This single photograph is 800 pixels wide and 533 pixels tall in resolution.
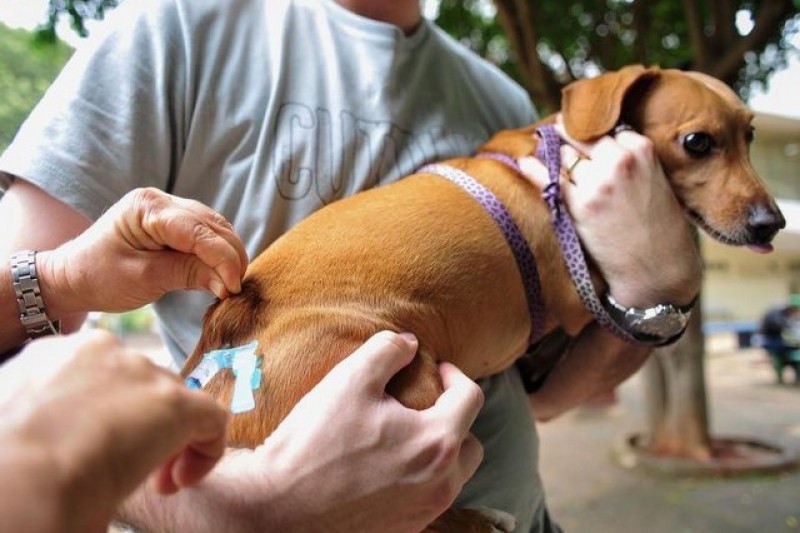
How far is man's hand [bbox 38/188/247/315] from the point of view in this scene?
38.0 inches

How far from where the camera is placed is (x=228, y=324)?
111 centimetres

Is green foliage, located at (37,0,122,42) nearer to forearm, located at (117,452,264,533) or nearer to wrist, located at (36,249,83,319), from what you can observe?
wrist, located at (36,249,83,319)

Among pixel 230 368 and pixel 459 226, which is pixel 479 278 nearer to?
pixel 459 226

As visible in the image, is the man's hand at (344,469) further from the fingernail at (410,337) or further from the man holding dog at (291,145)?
the man holding dog at (291,145)

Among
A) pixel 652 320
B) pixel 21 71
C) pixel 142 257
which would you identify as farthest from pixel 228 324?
pixel 21 71

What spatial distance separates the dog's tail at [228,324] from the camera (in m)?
→ 1.10

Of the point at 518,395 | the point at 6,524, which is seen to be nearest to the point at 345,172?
the point at 518,395

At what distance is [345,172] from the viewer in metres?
1.51

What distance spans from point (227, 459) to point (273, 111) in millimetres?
786

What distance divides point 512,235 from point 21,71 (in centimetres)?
135

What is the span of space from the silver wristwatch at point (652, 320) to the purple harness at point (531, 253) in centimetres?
2

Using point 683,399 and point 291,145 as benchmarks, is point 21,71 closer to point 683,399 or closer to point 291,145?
point 291,145

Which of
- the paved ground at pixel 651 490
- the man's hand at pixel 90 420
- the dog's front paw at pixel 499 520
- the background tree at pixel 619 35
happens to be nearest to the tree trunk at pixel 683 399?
the paved ground at pixel 651 490

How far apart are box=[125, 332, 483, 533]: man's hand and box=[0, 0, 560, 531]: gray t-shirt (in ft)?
1.64
